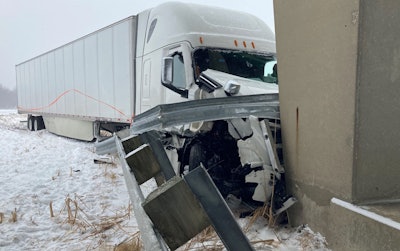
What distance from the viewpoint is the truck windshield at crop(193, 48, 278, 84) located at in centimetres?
580

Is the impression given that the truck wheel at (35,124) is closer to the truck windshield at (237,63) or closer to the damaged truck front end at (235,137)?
the truck windshield at (237,63)

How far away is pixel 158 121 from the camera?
372 cm

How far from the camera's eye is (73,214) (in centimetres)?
428

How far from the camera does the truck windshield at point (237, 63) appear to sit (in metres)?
5.80

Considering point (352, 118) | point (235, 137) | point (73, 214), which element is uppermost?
point (352, 118)

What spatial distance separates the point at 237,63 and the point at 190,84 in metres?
0.99

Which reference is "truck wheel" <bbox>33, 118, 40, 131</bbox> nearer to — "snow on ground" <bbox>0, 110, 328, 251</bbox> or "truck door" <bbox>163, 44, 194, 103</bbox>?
"snow on ground" <bbox>0, 110, 328, 251</bbox>

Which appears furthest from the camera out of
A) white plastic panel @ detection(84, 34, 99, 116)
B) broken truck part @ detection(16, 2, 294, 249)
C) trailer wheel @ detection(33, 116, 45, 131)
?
trailer wheel @ detection(33, 116, 45, 131)

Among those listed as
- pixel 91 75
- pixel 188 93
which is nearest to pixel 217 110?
pixel 188 93

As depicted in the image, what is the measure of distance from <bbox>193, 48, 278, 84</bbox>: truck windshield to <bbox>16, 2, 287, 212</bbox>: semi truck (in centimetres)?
2

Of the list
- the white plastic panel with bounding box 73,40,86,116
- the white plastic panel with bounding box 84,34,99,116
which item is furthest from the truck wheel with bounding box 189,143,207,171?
the white plastic panel with bounding box 73,40,86,116

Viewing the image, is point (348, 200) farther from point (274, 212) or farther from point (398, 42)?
point (398, 42)

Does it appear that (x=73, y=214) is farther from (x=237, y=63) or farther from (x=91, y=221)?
(x=237, y=63)

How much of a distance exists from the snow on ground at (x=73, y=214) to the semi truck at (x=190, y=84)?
54 cm
